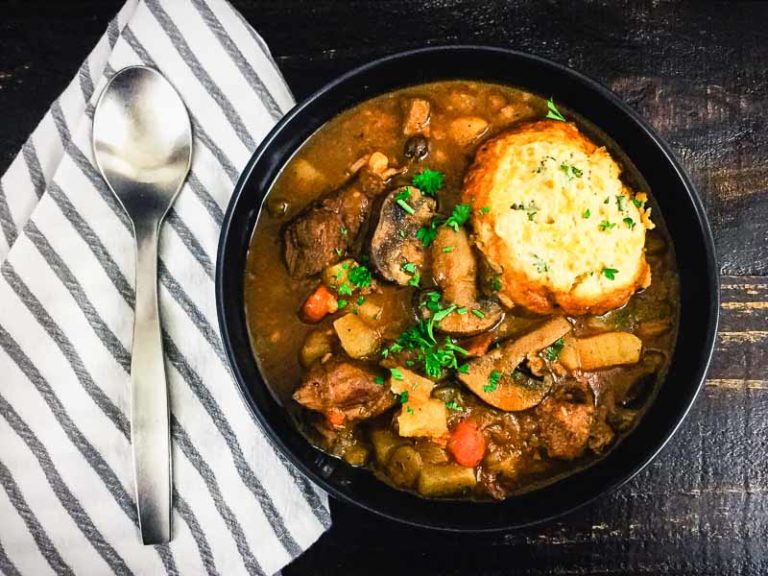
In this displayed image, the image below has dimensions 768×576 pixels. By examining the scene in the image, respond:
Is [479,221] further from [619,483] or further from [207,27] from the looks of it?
[207,27]

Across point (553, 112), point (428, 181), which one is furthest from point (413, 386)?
point (553, 112)

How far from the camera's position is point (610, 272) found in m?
2.99

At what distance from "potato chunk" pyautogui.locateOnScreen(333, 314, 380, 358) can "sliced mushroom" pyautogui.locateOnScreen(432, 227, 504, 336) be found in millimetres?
303

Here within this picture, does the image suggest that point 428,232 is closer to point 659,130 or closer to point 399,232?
point 399,232

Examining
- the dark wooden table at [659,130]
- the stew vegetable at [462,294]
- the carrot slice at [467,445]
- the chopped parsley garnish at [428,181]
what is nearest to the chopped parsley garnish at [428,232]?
the stew vegetable at [462,294]

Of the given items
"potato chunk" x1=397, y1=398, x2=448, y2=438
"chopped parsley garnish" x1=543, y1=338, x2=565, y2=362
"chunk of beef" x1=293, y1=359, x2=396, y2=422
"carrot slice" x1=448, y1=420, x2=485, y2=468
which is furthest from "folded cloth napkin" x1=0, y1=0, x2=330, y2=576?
"chopped parsley garnish" x1=543, y1=338, x2=565, y2=362

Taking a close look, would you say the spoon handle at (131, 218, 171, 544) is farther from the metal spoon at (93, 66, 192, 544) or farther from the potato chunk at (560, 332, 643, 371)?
the potato chunk at (560, 332, 643, 371)

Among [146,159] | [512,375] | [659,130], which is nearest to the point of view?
[512,375]

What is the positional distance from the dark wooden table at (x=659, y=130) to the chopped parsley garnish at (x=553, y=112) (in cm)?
45

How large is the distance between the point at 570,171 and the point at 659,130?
0.75m

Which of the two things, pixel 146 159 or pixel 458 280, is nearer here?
pixel 458 280

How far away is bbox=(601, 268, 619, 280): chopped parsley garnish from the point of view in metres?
2.99

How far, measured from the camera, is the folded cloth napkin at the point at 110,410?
329 centimetres

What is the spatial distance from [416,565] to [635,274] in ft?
5.50
